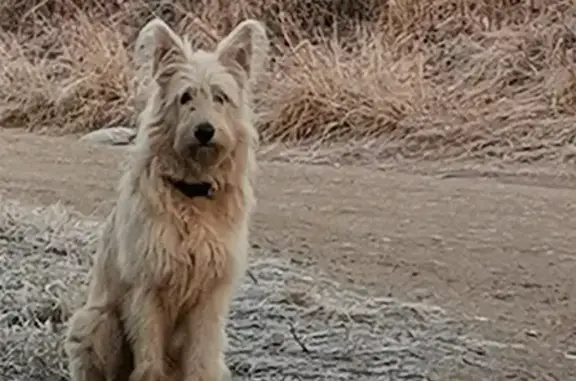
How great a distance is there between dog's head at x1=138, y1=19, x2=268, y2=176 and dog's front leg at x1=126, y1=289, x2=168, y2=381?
0.44 m

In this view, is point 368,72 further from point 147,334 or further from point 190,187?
point 147,334

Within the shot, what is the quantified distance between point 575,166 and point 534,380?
156 inches

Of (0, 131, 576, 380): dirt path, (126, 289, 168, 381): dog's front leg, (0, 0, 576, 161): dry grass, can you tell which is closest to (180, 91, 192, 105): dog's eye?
(126, 289, 168, 381): dog's front leg

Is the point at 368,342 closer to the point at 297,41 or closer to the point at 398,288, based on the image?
Answer: the point at 398,288

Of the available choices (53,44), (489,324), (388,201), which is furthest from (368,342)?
(53,44)

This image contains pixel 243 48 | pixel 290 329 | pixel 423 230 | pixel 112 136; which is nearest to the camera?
pixel 243 48

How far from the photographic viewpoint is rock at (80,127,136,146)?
9.51 meters

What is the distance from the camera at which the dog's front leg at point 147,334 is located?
13.7ft

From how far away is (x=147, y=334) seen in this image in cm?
421

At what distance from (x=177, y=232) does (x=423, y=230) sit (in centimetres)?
271

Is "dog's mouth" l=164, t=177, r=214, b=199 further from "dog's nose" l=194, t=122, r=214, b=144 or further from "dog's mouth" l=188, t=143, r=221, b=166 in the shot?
"dog's nose" l=194, t=122, r=214, b=144

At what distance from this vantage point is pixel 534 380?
4.51 metres

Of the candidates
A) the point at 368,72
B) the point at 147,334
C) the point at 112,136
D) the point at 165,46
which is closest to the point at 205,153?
the point at 165,46

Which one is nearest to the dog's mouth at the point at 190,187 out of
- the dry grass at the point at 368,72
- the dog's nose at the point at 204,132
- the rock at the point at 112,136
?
the dog's nose at the point at 204,132
